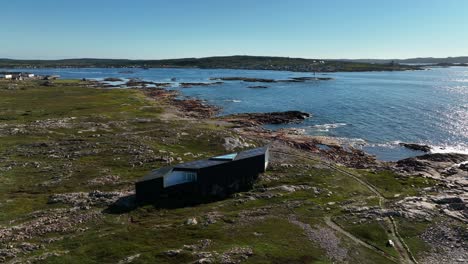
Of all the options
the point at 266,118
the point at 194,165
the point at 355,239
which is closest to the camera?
the point at 355,239

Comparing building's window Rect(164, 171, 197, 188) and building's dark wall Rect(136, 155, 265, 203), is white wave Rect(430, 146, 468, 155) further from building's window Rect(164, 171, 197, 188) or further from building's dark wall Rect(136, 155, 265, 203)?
building's window Rect(164, 171, 197, 188)

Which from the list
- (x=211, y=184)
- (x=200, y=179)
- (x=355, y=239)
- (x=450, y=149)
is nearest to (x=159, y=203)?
(x=200, y=179)

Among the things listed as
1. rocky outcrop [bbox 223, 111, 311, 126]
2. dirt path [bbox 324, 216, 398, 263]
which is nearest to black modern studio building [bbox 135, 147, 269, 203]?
dirt path [bbox 324, 216, 398, 263]

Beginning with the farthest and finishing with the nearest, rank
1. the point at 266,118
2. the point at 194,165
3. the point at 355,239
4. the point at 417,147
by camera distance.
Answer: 1. the point at 266,118
2. the point at 417,147
3. the point at 194,165
4. the point at 355,239

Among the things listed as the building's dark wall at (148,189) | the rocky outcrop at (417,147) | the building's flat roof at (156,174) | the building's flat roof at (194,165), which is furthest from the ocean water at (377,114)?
the building's dark wall at (148,189)

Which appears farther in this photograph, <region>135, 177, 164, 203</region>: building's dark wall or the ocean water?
the ocean water

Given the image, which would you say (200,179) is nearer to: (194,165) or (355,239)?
(194,165)

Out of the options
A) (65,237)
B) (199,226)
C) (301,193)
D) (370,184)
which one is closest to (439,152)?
(370,184)

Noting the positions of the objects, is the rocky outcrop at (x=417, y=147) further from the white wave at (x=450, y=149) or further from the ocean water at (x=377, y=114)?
the ocean water at (x=377, y=114)
